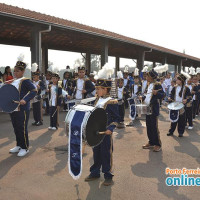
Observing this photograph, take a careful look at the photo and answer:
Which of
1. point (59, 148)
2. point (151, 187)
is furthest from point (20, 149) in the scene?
point (151, 187)

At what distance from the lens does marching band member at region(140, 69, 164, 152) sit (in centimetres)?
544

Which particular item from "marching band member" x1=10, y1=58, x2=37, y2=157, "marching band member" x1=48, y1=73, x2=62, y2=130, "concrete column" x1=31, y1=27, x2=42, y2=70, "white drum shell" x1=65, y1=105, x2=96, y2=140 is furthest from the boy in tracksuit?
"concrete column" x1=31, y1=27, x2=42, y2=70

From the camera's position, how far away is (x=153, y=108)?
5.48m

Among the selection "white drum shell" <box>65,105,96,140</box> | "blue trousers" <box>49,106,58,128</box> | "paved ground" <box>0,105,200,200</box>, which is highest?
"white drum shell" <box>65,105,96,140</box>

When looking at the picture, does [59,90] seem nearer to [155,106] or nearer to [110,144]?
[155,106]

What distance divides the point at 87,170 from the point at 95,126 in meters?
1.37

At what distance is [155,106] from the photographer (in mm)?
5492

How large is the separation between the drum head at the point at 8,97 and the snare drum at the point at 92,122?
1909 millimetres

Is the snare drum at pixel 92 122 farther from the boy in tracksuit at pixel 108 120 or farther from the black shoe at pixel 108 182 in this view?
the black shoe at pixel 108 182

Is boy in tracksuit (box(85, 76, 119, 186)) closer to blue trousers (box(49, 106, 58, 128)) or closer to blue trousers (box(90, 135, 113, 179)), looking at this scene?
blue trousers (box(90, 135, 113, 179))

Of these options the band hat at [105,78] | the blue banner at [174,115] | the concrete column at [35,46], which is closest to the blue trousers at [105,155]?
the band hat at [105,78]

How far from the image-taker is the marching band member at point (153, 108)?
5.44m

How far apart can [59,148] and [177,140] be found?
3295mm

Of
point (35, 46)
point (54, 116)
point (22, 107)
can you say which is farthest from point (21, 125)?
point (35, 46)
